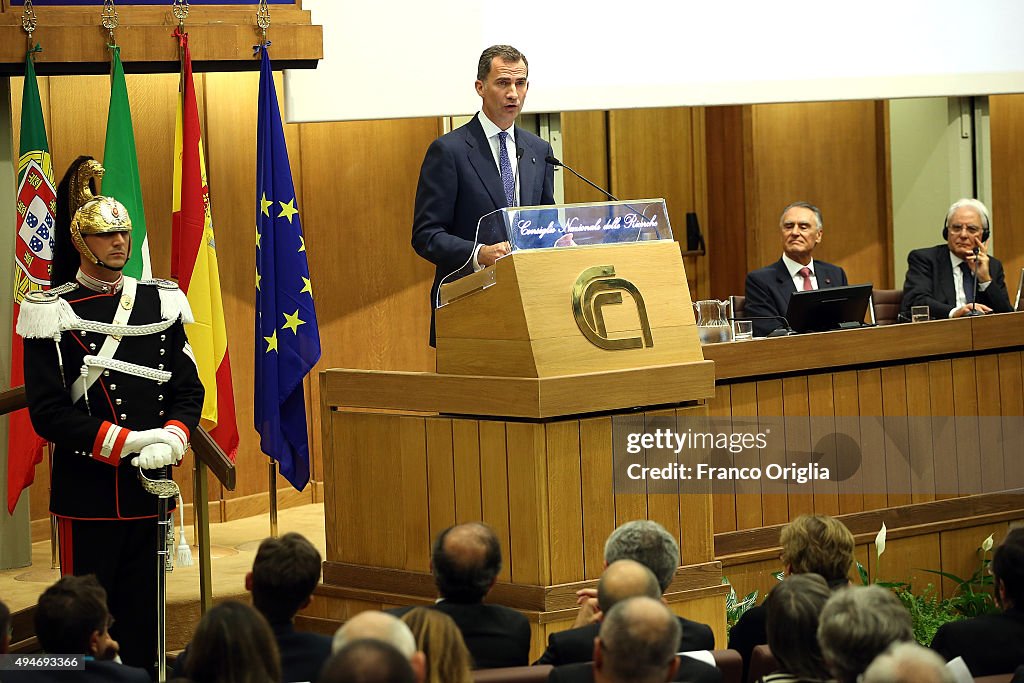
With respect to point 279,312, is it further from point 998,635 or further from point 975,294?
point 998,635

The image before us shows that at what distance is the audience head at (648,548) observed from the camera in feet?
11.0

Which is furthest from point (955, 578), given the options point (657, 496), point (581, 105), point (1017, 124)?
point (1017, 124)

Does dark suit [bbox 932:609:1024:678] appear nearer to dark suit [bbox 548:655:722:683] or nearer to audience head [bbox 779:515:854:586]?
audience head [bbox 779:515:854:586]

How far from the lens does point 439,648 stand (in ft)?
8.50

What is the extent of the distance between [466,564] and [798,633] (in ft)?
2.49

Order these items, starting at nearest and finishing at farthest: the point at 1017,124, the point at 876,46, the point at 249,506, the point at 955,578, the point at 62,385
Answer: the point at 62,385, the point at 955,578, the point at 249,506, the point at 876,46, the point at 1017,124

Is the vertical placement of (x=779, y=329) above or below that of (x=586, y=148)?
below

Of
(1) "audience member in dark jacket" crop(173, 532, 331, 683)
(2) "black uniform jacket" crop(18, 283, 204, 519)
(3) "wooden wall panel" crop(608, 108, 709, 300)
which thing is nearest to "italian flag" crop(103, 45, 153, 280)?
(2) "black uniform jacket" crop(18, 283, 204, 519)

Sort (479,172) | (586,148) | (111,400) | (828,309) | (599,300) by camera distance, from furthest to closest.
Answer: (586,148) → (828,309) → (479,172) → (599,300) → (111,400)

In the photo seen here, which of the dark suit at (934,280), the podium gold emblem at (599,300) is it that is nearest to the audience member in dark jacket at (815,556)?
the podium gold emblem at (599,300)

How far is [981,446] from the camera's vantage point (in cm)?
546

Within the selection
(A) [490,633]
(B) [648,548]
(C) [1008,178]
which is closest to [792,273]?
(B) [648,548]

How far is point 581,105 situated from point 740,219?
238 centimetres

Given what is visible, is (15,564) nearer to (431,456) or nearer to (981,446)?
(431,456)
